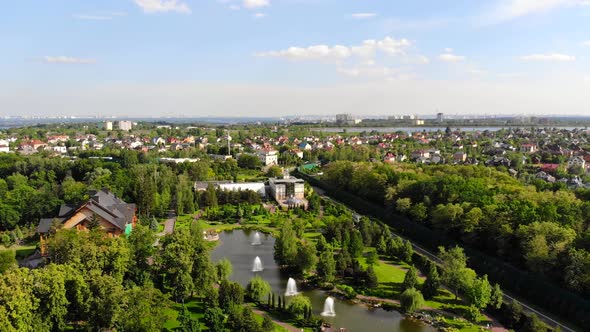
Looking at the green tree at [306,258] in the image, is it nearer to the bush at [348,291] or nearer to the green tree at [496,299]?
the bush at [348,291]

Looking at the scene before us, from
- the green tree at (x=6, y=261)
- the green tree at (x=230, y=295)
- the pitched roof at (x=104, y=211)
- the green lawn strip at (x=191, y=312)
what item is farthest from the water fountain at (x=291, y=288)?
the green tree at (x=6, y=261)

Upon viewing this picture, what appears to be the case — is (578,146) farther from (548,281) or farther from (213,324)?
(213,324)

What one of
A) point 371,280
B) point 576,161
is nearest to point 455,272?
point 371,280

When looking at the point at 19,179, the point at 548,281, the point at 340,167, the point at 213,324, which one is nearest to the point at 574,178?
the point at 340,167

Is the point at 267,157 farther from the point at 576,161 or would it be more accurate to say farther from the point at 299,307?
the point at 299,307

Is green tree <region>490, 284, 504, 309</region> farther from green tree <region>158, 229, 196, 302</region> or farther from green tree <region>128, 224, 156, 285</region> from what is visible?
green tree <region>128, 224, 156, 285</region>
